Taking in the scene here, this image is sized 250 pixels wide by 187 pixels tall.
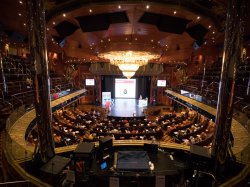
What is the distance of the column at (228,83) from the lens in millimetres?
4246

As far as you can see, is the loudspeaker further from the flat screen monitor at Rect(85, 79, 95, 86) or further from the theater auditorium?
the flat screen monitor at Rect(85, 79, 95, 86)

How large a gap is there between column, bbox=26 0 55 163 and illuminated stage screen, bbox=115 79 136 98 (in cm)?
2421

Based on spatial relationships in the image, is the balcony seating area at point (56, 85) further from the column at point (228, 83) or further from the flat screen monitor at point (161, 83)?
the flat screen monitor at point (161, 83)

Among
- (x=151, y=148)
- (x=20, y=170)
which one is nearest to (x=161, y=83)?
(x=151, y=148)

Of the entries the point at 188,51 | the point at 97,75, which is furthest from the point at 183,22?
the point at 97,75

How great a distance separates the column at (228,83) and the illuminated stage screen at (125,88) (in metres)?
24.6

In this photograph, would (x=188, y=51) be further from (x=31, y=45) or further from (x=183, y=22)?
(x=31, y=45)

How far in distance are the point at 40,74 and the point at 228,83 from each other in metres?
4.90

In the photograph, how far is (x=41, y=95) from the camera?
4.83 m

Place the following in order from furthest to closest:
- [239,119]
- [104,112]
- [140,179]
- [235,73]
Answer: [104,112] < [239,119] < [140,179] < [235,73]

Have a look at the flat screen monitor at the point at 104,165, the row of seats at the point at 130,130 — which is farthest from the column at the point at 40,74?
the row of seats at the point at 130,130

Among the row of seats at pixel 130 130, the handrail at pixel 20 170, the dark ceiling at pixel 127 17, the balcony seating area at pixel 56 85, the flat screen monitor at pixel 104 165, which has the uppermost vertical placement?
the dark ceiling at pixel 127 17


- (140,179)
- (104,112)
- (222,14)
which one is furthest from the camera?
(104,112)

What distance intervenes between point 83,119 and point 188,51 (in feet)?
43.6
